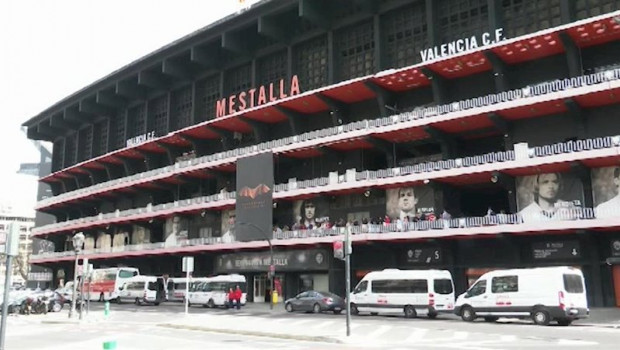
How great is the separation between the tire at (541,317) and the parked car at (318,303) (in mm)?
13254

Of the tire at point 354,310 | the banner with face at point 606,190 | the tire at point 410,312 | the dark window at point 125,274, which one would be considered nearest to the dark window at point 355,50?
the banner with face at point 606,190

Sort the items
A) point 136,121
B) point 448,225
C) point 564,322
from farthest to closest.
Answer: point 136,121, point 448,225, point 564,322

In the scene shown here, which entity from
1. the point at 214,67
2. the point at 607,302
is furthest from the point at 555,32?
the point at 214,67

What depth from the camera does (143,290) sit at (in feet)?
161

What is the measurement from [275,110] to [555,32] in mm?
23772

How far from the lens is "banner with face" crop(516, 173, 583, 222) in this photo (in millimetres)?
34438

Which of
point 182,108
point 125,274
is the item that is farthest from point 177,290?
point 182,108

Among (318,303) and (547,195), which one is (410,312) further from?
(547,195)

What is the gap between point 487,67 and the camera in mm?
40188

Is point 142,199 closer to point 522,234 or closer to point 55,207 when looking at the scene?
point 55,207

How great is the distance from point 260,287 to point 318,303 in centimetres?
1769

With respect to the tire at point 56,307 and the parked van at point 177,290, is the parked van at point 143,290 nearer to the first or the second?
the parked van at point 177,290

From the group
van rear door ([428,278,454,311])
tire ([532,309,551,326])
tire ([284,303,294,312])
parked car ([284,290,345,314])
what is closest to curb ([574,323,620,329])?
tire ([532,309,551,326])

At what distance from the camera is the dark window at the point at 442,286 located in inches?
1205
